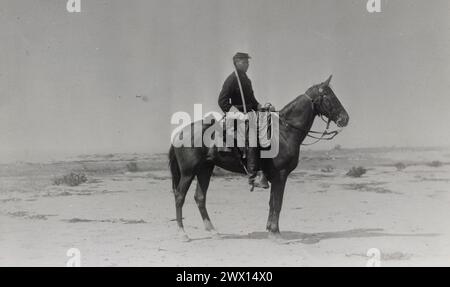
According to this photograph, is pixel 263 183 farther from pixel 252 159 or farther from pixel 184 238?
pixel 184 238

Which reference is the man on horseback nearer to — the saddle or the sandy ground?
the saddle

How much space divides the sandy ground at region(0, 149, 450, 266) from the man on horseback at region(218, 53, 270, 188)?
134 cm

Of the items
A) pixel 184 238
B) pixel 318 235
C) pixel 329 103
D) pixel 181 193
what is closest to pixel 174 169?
pixel 181 193

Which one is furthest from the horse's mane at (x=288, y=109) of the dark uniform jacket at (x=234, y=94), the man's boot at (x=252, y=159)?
the man's boot at (x=252, y=159)

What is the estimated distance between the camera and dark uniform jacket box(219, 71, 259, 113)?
31.2ft

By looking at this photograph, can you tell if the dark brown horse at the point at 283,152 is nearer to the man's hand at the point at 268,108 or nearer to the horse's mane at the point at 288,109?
the horse's mane at the point at 288,109

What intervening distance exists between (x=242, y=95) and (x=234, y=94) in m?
0.22

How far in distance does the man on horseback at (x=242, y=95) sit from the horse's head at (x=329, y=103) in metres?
0.99

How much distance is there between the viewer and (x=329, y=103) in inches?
372

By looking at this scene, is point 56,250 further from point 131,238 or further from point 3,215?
point 3,215

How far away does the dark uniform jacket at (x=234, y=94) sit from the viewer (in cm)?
950

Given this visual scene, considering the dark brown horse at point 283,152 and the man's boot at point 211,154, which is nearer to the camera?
the dark brown horse at point 283,152

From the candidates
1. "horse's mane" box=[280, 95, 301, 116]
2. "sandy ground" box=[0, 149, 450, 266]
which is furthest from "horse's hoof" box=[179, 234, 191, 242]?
"horse's mane" box=[280, 95, 301, 116]

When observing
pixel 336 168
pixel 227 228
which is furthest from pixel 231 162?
pixel 336 168
